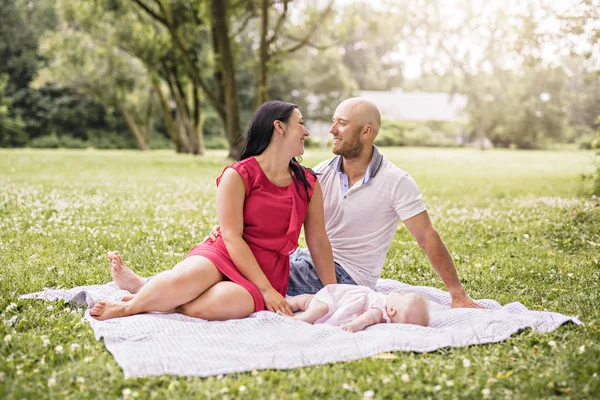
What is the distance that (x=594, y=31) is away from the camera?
13.4 m

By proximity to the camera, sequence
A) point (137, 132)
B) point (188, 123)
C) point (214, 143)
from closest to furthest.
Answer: point (188, 123)
point (137, 132)
point (214, 143)

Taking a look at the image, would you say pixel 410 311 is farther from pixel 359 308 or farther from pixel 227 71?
pixel 227 71

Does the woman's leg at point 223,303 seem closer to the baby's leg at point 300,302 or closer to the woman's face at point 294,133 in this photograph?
the baby's leg at point 300,302

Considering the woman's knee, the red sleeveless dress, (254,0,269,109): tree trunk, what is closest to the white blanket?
the woman's knee

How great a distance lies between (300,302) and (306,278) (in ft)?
1.52

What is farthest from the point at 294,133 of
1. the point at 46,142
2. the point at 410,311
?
the point at 46,142

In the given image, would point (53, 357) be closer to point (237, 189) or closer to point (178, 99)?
point (237, 189)

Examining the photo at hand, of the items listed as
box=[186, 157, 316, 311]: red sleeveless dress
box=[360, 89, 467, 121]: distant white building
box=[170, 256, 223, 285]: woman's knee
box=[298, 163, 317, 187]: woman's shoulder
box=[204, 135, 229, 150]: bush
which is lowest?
box=[204, 135, 229, 150]: bush

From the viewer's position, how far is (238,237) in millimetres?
4602

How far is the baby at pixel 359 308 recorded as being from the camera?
14.8ft

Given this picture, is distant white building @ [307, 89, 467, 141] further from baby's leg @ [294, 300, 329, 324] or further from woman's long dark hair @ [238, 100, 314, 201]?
baby's leg @ [294, 300, 329, 324]

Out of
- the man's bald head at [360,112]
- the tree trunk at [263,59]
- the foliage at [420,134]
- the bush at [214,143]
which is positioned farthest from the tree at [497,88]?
the man's bald head at [360,112]

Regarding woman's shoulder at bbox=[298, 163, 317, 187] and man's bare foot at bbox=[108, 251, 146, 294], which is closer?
woman's shoulder at bbox=[298, 163, 317, 187]

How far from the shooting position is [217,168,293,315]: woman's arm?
15.1 feet
